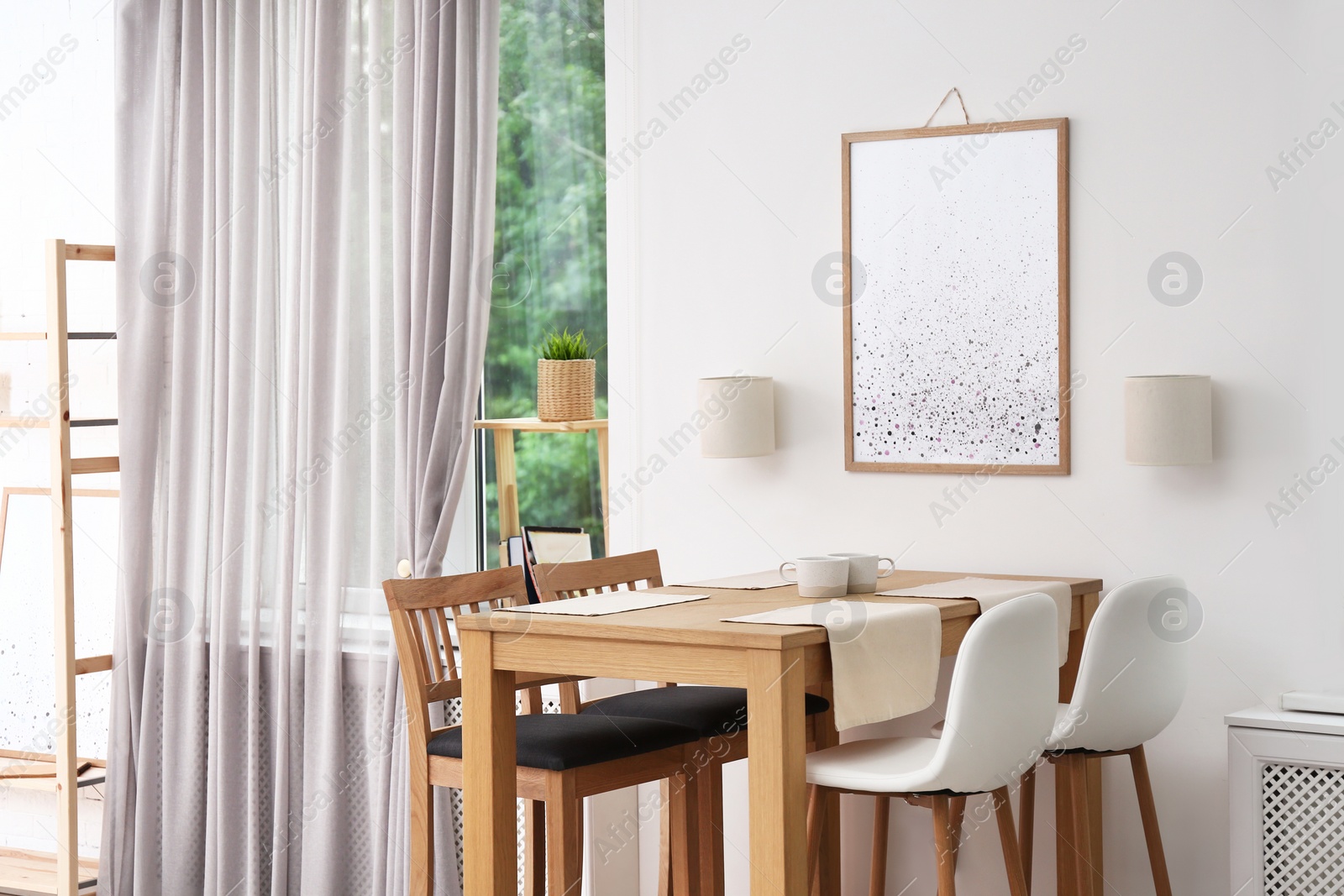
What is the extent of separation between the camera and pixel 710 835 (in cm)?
296

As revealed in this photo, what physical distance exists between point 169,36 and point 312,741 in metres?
1.97

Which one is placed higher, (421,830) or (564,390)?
(564,390)

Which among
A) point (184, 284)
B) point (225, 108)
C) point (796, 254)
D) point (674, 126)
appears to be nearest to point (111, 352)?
point (184, 284)

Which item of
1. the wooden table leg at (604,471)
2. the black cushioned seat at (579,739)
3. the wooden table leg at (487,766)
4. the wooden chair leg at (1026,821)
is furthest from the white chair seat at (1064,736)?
the wooden table leg at (604,471)

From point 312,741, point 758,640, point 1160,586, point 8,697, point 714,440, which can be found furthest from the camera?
point 8,697

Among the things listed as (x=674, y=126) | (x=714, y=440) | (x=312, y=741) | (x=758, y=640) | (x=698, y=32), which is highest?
(x=698, y=32)

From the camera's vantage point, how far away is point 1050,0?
323 centimetres

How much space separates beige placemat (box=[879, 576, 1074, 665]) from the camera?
284 centimetres

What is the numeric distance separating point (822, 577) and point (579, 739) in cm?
58

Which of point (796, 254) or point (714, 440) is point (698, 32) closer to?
point (796, 254)

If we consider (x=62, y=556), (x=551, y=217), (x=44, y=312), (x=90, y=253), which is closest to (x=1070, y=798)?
(x=551, y=217)

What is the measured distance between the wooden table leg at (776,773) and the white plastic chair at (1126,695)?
53 cm

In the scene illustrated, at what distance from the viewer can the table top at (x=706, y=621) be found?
7.72ft

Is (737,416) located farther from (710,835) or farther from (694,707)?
(710,835)
